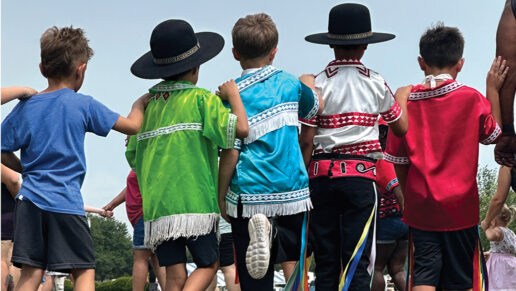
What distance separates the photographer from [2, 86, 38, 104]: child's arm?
522cm

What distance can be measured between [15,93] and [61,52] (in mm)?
420

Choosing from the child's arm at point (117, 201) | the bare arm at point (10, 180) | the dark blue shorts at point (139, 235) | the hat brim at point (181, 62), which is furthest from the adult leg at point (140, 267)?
the hat brim at point (181, 62)

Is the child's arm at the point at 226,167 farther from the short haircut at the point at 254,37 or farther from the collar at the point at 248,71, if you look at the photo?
the short haircut at the point at 254,37

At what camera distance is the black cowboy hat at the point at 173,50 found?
219 inches

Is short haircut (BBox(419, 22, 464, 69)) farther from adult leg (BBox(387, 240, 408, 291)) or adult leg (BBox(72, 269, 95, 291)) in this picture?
adult leg (BBox(72, 269, 95, 291))

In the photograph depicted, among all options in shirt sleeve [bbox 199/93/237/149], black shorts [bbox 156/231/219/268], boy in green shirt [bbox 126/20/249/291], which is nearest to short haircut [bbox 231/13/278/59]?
boy in green shirt [bbox 126/20/249/291]

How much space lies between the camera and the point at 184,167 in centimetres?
530

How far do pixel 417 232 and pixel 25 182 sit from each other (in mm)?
3054

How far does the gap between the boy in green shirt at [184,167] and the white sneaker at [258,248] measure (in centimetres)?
37

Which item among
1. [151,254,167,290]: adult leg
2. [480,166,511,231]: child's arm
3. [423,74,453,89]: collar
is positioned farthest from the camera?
[151,254,167,290]: adult leg

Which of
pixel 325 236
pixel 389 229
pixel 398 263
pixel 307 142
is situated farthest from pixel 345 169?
pixel 398 263

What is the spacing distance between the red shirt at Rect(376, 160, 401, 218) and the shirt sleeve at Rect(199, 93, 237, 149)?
2.99 m

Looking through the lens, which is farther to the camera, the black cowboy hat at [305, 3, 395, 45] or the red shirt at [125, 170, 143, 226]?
the red shirt at [125, 170, 143, 226]

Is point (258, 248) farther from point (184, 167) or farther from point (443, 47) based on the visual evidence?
point (443, 47)
